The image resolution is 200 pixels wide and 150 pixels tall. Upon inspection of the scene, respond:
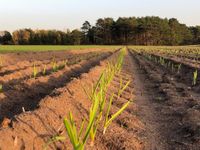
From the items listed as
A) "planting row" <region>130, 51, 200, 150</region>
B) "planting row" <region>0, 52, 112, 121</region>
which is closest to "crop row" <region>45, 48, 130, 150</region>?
"planting row" <region>130, 51, 200, 150</region>

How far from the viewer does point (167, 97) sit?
8766 millimetres

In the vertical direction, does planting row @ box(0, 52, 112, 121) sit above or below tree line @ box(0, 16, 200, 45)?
above

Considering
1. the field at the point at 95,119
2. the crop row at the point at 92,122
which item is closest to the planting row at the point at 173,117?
the field at the point at 95,119

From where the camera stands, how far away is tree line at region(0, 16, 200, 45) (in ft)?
275

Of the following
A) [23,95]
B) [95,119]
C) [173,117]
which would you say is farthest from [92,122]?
[23,95]

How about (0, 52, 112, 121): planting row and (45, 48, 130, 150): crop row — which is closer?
(45, 48, 130, 150): crop row

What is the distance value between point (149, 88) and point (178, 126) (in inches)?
182

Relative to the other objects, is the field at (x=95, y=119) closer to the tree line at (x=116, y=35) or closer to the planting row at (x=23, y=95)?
the planting row at (x=23, y=95)

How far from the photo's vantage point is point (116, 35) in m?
92.3

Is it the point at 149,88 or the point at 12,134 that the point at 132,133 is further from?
the point at 149,88

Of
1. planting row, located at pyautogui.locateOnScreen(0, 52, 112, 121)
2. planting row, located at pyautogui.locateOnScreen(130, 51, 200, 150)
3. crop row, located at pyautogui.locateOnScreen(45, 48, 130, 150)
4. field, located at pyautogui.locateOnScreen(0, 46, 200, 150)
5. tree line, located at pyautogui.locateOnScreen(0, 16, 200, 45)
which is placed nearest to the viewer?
crop row, located at pyautogui.locateOnScreen(45, 48, 130, 150)

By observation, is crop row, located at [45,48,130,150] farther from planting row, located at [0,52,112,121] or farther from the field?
planting row, located at [0,52,112,121]

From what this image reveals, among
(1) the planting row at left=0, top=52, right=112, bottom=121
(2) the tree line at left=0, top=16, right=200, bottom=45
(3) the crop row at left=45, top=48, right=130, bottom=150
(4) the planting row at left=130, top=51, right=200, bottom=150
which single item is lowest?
(2) the tree line at left=0, top=16, right=200, bottom=45

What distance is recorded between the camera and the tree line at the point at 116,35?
83.7m
